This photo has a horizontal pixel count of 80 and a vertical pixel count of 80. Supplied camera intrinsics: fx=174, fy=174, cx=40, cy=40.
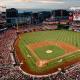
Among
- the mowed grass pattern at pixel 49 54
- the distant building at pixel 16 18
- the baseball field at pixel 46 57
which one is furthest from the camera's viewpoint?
the distant building at pixel 16 18

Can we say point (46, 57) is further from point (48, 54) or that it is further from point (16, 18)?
point (16, 18)

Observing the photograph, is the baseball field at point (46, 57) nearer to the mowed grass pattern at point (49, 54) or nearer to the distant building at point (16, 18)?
the mowed grass pattern at point (49, 54)

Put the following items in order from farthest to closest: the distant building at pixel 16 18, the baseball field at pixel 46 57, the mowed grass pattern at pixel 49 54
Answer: the distant building at pixel 16 18 < the mowed grass pattern at pixel 49 54 < the baseball field at pixel 46 57

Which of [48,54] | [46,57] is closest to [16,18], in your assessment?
[48,54]

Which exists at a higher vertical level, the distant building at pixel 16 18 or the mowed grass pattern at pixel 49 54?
the distant building at pixel 16 18

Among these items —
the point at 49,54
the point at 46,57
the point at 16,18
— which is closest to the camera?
the point at 46,57

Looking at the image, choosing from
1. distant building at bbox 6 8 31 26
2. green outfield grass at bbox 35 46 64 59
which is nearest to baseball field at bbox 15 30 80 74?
green outfield grass at bbox 35 46 64 59

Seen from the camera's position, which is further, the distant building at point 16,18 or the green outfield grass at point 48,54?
the distant building at point 16,18

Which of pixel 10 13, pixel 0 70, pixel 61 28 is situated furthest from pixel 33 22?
pixel 0 70

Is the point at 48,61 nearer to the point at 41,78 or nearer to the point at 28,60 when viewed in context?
the point at 28,60

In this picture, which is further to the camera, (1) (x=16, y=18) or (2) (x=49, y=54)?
(1) (x=16, y=18)

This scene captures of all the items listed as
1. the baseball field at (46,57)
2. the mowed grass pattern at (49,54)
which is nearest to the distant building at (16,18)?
the baseball field at (46,57)
